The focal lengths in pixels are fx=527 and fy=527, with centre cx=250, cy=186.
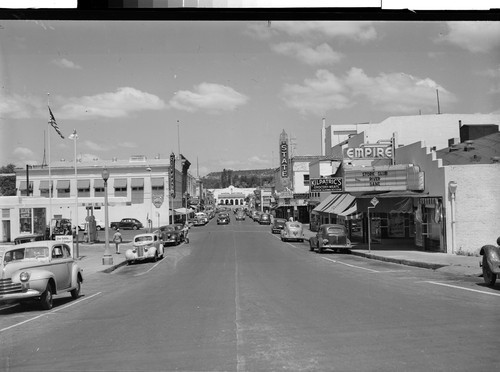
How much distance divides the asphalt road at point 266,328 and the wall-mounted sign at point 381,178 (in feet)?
44.1

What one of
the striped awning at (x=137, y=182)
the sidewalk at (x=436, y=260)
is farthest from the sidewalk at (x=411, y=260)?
the striped awning at (x=137, y=182)

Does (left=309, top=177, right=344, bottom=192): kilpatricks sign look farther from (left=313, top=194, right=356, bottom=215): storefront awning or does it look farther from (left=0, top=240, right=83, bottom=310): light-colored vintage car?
(left=0, top=240, right=83, bottom=310): light-colored vintage car

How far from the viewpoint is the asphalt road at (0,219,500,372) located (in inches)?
268

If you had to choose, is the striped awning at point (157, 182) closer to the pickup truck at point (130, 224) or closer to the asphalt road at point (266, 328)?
the pickup truck at point (130, 224)

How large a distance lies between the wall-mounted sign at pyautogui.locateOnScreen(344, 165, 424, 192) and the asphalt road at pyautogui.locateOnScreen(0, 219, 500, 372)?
13.4 m

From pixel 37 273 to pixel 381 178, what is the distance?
73.2ft

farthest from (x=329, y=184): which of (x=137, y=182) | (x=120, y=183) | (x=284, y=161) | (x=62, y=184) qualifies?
(x=284, y=161)

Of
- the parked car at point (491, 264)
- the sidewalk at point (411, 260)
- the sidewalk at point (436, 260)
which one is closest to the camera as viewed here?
the parked car at point (491, 264)

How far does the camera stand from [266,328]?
880cm

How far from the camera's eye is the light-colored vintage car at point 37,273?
39.3 ft

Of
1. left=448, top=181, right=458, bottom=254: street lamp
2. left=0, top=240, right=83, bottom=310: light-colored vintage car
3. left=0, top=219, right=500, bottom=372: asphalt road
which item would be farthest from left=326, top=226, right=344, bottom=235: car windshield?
left=0, top=240, right=83, bottom=310: light-colored vintage car

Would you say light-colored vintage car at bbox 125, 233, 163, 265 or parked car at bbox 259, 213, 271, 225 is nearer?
light-colored vintage car at bbox 125, 233, 163, 265

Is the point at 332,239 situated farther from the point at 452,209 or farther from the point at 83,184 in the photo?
the point at 83,184

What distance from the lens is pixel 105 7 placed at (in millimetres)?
5441
